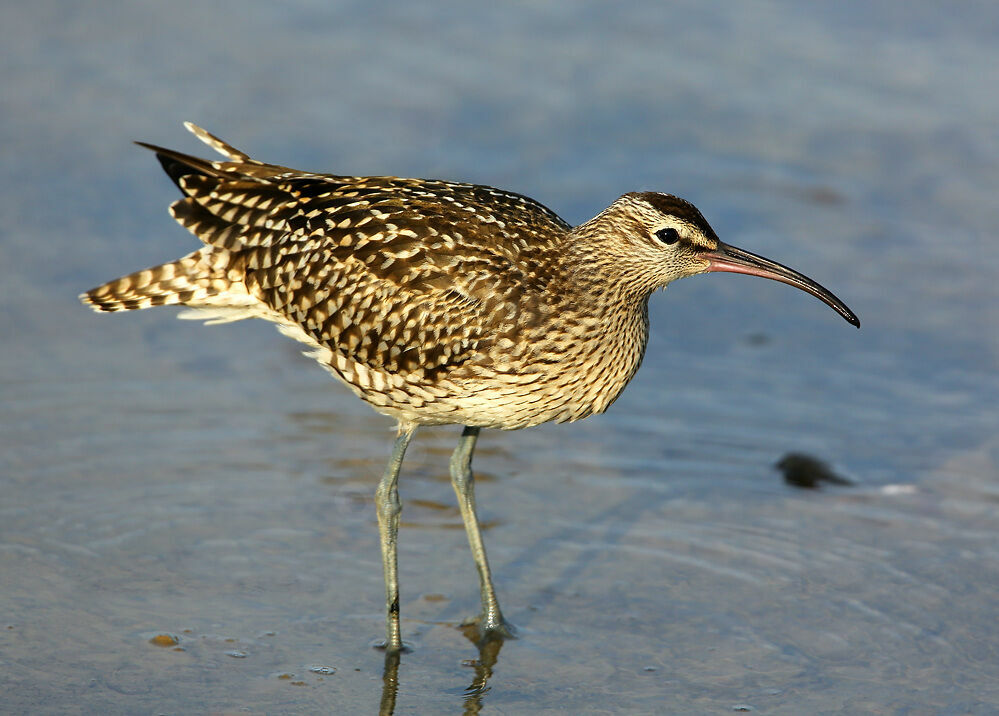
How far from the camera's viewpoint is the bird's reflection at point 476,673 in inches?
254

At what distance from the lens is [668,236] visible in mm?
6816

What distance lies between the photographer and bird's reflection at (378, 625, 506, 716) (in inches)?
254

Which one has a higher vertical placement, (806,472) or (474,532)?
(806,472)

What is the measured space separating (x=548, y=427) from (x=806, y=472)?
160 centimetres

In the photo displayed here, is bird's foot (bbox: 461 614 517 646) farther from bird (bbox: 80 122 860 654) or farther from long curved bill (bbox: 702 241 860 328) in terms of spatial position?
long curved bill (bbox: 702 241 860 328)

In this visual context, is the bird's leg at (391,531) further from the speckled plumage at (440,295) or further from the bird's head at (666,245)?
the bird's head at (666,245)

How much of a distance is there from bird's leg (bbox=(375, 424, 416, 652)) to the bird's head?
1.38 m

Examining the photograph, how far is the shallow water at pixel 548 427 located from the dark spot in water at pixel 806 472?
0.10 metres

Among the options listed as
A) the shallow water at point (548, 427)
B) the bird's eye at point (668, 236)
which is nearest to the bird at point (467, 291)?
the bird's eye at point (668, 236)

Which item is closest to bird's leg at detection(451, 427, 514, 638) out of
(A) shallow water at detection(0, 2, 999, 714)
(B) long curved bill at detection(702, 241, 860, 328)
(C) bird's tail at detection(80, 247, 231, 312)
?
(A) shallow water at detection(0, 2, 999, 714)

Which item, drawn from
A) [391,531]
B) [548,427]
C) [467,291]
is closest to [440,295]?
[467,291]

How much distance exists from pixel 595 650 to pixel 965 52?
8.02m

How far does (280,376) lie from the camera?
940 centimetres

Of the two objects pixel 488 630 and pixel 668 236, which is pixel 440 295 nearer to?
pixel 668 236
